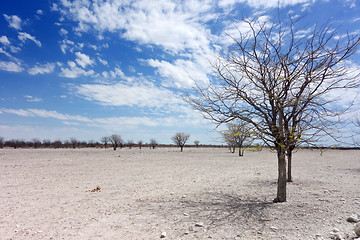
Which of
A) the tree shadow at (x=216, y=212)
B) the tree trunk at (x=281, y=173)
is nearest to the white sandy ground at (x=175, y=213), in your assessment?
the tree shadow at (x=216, y=212)

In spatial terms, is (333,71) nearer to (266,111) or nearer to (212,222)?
(266,111)

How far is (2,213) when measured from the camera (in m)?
6.71

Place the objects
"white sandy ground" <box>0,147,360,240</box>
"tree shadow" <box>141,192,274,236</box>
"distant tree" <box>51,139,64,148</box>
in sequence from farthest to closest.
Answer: "distant tree" <box>51,139,64,148</box>, "tree shadow" <box>141,192,274,236</box>, "white sandy ground" <box>0,147,360,240</box>

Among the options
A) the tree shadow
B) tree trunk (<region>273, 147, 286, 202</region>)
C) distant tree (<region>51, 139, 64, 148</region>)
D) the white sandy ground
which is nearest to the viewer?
the white sandy ground

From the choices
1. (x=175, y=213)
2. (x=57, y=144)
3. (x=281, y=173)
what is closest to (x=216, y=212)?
(x=175, y=213)

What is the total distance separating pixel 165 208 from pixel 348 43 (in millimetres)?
7705

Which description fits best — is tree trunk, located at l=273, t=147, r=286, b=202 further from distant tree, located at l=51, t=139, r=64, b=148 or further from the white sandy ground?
distant tree, located at l=51, t=139, r=64, b=148

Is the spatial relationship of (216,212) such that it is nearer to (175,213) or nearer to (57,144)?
(175,213)

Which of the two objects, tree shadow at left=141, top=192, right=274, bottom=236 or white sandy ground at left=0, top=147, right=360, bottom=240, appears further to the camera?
tree shadow at left=141, top=192, right=274, bottom=236

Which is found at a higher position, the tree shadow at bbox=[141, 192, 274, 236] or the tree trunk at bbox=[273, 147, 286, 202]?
the tree trunk at bbox=[273, 147, 286, 202]

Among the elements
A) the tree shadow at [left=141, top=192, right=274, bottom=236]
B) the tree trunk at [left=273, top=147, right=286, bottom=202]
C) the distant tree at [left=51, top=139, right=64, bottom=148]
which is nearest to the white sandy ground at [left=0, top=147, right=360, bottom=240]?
the tree shadow at [left=141, top=192, right=274, bottom=236]

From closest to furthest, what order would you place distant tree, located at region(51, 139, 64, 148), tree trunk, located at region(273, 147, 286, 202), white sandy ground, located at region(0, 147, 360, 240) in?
1. white sandy ground, located at region(0, 147, 360, 240)
2. tree trunk, located at region(273, 147, 286, 202)
3. distant tree, located at region(51, 139, 64, 148)

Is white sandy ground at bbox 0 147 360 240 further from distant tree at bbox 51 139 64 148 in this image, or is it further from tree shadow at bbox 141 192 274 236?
distant tree at bbox 51 139 64 148

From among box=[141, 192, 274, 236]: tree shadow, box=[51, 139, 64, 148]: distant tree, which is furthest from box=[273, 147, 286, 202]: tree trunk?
box=[51, 139, 64, 148]: distant tree
